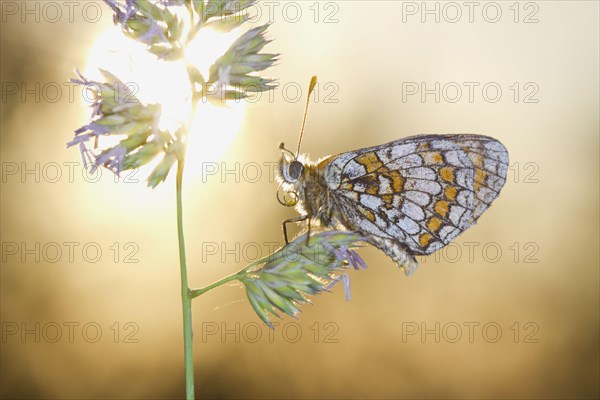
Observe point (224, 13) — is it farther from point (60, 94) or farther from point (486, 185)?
point (60, 94)

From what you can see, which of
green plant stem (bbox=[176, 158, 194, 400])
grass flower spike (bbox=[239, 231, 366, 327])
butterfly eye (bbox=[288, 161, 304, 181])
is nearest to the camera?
green plant stem (bbox=[176, 158, 194, 400])

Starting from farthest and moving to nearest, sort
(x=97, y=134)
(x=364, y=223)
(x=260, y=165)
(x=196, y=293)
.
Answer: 1. (x=260, y=165)
2. (x=364, y=223)
3. (x=97, y=134)
4. (x=196, y=293)

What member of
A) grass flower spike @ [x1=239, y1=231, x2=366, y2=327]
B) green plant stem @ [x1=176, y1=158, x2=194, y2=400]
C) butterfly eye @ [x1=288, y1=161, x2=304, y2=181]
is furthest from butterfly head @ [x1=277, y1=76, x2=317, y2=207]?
green plant stem @ [x1=176, y1=158, x2=194, y2=400]

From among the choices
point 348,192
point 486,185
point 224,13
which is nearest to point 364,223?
point 348,192

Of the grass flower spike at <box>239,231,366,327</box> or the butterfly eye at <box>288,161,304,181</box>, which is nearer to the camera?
the grass flower spike at <box>239,231,366,327</box>

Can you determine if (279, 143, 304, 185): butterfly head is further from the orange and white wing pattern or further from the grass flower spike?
the grass flower spike

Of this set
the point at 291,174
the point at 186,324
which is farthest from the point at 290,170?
the point at 186,324

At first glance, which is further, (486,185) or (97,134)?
(486,185)

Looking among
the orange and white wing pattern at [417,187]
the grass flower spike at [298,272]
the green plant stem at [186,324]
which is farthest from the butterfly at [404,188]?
the green plant stem at [186,324]
